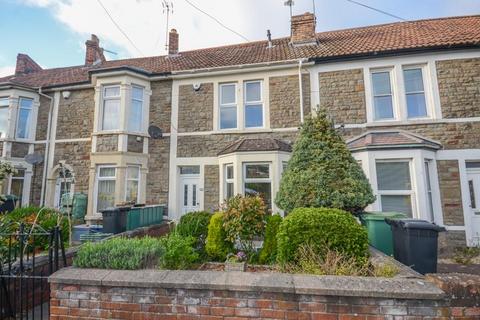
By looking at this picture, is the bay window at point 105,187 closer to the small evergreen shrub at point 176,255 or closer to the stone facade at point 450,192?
the small evergreen shrub at point 176,255

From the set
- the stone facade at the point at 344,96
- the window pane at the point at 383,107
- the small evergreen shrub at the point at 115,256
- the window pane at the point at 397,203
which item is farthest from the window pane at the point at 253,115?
the small evergreen shrub at the point at 115,256

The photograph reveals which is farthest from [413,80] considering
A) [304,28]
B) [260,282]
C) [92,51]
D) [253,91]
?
[92,51]

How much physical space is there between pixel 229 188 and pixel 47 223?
5.35 m

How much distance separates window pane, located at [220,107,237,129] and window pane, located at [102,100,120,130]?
420 cm

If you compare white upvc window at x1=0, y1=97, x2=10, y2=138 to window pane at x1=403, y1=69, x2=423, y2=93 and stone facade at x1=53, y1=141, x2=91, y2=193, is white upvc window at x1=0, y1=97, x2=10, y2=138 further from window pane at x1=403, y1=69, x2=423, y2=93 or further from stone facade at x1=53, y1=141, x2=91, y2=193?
window pane at x1=403, y1=69, x2=423, y2=93

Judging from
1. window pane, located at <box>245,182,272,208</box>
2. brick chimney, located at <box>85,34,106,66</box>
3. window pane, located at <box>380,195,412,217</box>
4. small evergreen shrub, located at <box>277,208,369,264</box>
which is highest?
brick chimney, located at <box>85,34,106,66</box>

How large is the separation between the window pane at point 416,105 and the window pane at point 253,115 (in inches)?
205

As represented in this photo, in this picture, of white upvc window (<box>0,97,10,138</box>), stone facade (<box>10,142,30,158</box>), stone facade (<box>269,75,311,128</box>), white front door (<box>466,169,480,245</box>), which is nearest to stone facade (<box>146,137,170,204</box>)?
stone facade (<box>269,75,311,128</box>)

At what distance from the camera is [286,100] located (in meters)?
9.70

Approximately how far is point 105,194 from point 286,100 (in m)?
8.00

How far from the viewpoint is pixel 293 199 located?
584cm

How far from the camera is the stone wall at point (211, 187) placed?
9.54m

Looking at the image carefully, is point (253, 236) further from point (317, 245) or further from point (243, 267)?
point (317, 245)

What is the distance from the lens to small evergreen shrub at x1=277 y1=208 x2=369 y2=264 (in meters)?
3.72
